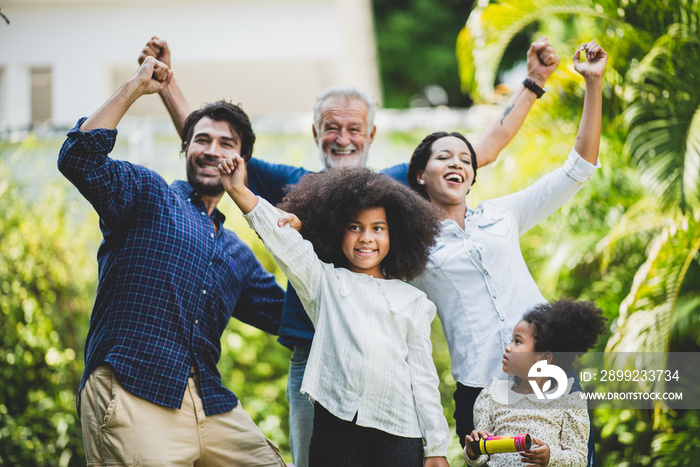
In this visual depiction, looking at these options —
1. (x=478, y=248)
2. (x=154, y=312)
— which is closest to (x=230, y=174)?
(x=154, y=312)

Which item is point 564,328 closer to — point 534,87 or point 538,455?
point 538,455

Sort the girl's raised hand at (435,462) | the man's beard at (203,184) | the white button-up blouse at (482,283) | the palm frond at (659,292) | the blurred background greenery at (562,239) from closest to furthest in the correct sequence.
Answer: the girl's raised hand at (435,462), the white button-up blouse at (482,283), the man's beard at (203,184), the palm frond at (659,292), the blurred background greenery at (562,239)

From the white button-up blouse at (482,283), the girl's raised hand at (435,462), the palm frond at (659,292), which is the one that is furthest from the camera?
the palm frond at (659,292)

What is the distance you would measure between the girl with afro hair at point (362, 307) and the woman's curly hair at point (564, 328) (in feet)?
1.46

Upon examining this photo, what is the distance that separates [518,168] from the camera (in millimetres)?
5973

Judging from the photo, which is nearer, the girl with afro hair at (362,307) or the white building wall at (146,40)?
the girl with afro hair at (362,307)

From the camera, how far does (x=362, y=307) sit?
9.18ft

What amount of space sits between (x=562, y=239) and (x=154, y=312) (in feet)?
13.7

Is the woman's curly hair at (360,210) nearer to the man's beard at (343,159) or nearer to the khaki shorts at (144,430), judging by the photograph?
the man's beard at (343,159)

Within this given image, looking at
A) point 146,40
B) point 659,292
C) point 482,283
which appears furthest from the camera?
point 146,40

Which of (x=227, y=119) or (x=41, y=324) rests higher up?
(x=227, y=119)

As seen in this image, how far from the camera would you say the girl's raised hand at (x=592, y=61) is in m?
3.27

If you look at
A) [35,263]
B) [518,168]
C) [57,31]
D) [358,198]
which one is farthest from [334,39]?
[358,198]

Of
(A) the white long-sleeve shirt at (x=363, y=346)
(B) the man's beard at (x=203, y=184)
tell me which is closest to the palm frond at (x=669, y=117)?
(A) the white long-sleeve shirt at (x=363, y=346)
